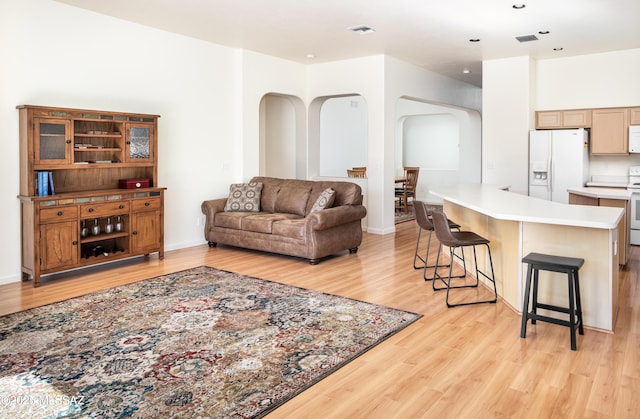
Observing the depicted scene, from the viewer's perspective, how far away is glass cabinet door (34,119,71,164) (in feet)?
16.0

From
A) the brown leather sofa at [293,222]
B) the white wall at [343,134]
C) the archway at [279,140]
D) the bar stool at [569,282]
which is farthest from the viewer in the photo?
the white wall at [343,134]

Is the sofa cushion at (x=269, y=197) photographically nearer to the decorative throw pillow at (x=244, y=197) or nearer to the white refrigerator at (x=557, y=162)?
the decorative throw pillow at (x=244, y=197)

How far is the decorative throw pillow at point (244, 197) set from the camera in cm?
700

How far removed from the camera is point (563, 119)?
804cm

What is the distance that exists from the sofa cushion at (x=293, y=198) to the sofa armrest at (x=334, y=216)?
2.38 ft

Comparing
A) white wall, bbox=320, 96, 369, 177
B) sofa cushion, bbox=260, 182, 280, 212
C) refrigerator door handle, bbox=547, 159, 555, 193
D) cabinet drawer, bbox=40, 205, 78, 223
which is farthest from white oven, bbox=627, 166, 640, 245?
cabinet drawer, bbox=40, 205, 78, 223

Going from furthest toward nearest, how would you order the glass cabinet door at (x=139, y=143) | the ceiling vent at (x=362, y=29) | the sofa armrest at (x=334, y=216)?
the ceiling vent at (x=362, y=29), the sofa armrest at (x=334, y=216), the glass cabinet door at (x=139, y=143)

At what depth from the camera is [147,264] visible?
5.96 meters

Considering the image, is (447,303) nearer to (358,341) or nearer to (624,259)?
(358,341)

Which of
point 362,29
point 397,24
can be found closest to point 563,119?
point 397,24

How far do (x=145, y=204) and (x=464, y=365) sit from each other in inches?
164

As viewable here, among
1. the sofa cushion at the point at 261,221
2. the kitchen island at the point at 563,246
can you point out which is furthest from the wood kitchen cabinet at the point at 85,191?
the kitchen island at the point at 563,246

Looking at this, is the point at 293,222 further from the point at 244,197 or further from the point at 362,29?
the point at 362,29

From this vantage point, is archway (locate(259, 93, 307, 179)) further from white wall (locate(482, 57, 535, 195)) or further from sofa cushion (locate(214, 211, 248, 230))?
white wall (locate(482, 57, 535, 195))
